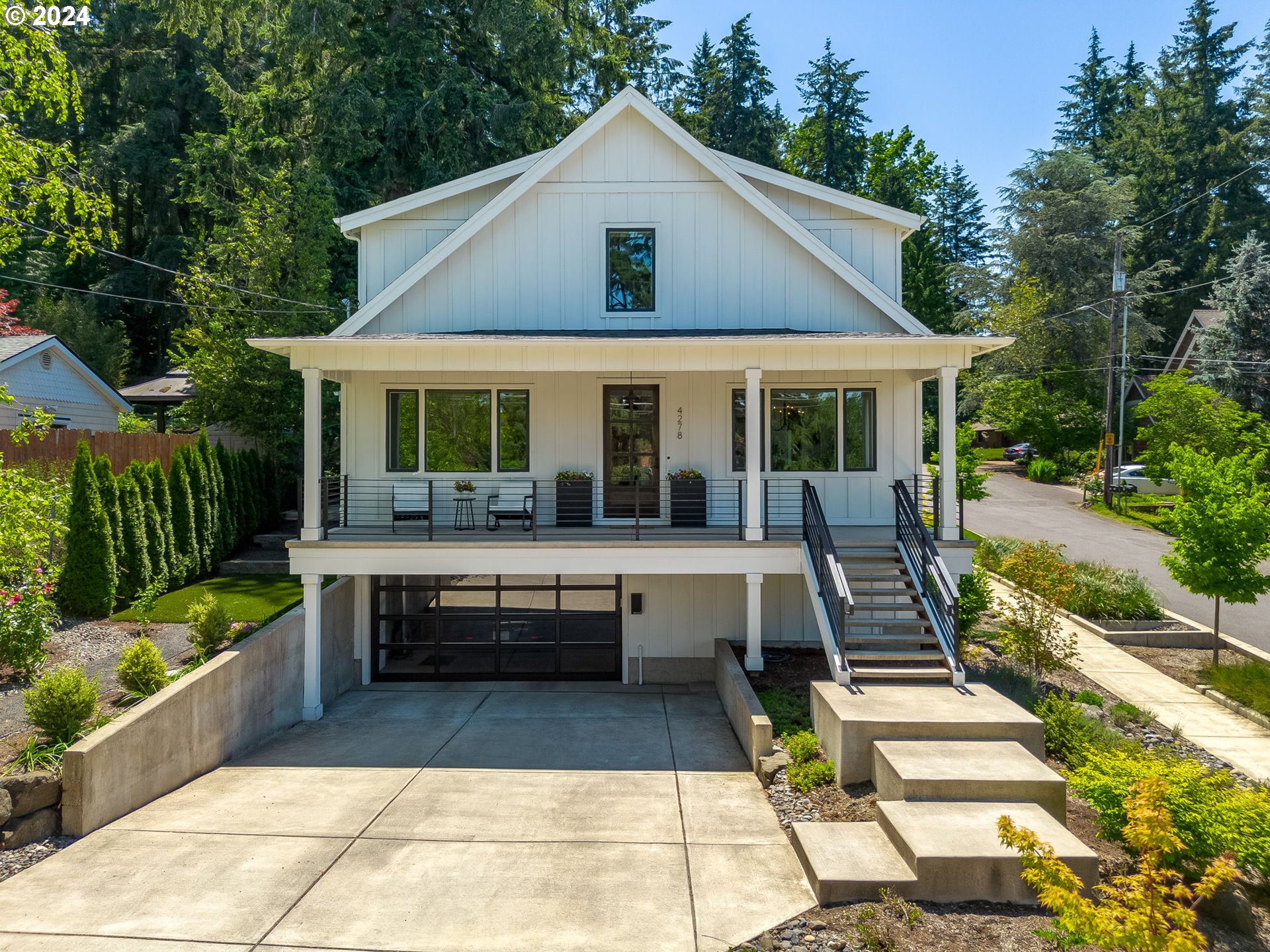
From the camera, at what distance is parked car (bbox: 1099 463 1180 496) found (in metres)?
29.9

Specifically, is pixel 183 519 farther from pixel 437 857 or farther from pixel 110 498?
pixel 437 857

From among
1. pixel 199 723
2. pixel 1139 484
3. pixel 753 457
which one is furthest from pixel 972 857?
pixel 1139 484

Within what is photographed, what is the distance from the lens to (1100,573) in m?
17.2

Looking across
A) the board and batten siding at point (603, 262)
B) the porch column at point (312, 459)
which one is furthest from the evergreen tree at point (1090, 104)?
the porch column at point (312, 459)

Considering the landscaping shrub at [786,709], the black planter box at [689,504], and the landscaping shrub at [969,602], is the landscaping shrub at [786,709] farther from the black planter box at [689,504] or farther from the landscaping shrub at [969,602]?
the landscaping shrub at [969,602]

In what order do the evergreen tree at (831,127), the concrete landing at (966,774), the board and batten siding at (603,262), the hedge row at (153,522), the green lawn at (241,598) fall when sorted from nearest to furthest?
1. the concrete landing at (966,774)
2. the hedge row at (153,522)
3. the green lawn at (241,598)
4. the board and batten siding at (603,262)
5. the evergreen tree at (831,127)

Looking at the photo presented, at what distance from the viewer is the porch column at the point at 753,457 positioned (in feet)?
37.9

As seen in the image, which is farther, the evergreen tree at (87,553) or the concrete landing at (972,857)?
the evergreen tree at (87,553)

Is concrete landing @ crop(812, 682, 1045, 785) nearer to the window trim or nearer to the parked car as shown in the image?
the window trim

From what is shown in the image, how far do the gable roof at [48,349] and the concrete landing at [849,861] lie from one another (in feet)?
75.5

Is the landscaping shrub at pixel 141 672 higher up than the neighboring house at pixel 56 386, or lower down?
lower down

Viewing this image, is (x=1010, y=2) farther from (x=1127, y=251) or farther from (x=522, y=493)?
(x=1127, y=251)

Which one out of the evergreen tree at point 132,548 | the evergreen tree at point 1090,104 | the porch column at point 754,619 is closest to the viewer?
the porch column at point 754,619

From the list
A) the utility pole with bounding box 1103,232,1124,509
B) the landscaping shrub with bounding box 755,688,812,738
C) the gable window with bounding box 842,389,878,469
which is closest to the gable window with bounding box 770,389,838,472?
the gable window with bounding box 842,389,878,469
